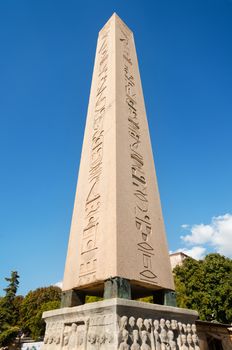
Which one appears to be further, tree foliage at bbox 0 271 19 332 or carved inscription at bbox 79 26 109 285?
tree foliage at bbox 0 271 19 332

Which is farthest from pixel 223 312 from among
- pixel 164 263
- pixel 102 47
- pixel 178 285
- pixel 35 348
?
pixel 102 47

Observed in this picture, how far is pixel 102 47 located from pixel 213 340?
11241 millimetres

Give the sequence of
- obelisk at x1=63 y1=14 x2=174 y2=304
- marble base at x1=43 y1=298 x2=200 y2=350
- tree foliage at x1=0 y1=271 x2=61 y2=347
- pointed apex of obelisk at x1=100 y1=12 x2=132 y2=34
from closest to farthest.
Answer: marble base at x1=43 y1=298 x2=200 y2=350 → obelisk at x1=63 y1=14 x2=174 y2=304 → pointed apex of obelisk at x1=100 y1=12 x2=132 y2=34 → tree foliage at x1=0 y1=271 x2=61 y2=347

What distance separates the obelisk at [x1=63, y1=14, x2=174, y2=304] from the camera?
10.4 feet

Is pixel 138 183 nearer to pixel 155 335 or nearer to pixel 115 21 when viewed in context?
pixel 155 335

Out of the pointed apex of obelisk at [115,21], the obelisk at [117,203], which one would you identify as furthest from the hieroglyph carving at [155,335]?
the pointed apex of obelisk at [115,21]

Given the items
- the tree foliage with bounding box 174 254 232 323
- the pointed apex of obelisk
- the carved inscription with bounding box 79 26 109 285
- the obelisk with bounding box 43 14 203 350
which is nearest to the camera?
the obelisk with bounding box 43 14 203 350

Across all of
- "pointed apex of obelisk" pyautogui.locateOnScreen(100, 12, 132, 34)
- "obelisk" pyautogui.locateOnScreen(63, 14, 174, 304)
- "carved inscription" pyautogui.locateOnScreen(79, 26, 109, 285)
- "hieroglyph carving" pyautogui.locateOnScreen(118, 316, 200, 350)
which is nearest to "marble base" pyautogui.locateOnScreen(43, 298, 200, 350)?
"hieroglyph carving" pyautogui.locateOnScreen(118, 316, 200, 350)

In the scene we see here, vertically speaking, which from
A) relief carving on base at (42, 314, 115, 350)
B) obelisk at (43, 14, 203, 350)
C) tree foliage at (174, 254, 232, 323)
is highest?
tree foliage at (174, 254, 232, 323)

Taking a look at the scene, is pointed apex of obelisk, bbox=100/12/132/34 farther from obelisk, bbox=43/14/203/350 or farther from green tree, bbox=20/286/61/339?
green tree, bbox=20/286/61/339

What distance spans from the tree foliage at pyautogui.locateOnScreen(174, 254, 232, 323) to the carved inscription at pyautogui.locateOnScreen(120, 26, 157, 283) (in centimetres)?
1384

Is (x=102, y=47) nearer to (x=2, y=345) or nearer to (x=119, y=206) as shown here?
(x=119, y=206)

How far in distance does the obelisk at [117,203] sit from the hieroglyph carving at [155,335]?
0.45 metres

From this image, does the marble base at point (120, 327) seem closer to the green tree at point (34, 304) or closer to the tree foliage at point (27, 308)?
the tree foliage at point (27, 308)
